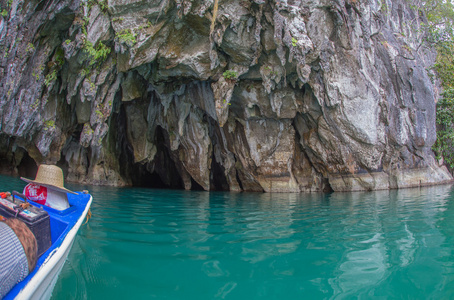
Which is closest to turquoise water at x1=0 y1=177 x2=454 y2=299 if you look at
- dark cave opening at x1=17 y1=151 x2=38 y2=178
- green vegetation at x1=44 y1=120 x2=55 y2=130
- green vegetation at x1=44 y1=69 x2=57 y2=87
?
green vegetation at x1=44 y1=69 x2=57 y2=87

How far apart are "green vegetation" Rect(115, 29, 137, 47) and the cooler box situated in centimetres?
1027

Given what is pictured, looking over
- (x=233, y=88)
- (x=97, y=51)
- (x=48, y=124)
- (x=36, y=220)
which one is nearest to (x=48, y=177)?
(x=36, y=220)

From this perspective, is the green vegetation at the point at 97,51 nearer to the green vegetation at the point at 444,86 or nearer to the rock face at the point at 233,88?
the rock face at the point at 233,88

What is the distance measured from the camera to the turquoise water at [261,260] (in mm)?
2762

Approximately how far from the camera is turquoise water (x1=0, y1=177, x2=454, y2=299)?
2.76 metres

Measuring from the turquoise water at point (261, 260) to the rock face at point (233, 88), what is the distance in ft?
30.3

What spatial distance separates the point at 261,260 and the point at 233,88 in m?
11.7

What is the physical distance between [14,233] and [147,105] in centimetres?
1719

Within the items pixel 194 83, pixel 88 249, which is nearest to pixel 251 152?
pixel 194 83

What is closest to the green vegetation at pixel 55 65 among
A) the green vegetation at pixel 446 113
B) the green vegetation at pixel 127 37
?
the green vegetation at pixel 127 37

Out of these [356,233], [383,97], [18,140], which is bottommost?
[356,233]

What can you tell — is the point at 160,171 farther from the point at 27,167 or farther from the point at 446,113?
the point at 446,113

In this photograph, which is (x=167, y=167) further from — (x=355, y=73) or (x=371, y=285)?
(x=371, y=285)

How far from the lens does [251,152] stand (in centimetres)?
1739
